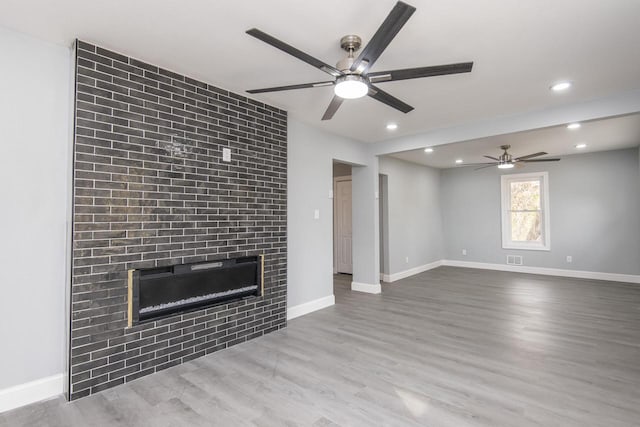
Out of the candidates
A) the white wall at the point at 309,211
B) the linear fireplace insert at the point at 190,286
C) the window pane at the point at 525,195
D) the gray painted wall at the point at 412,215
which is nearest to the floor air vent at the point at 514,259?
the window pane at the point at 525,195

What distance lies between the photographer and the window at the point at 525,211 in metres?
7.07

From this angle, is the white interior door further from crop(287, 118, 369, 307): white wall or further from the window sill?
the window sill

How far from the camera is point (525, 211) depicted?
7312 mm

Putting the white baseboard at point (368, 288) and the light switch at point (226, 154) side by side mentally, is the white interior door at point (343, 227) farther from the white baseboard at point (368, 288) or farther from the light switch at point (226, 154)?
the light switch at point (226, 154)

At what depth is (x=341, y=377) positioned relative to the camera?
2592 millimetres

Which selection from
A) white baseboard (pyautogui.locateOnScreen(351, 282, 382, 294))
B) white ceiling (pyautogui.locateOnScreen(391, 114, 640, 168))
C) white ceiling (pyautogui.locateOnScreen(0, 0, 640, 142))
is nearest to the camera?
white ceiling (pyautogui.locateOnScreen(0, 0, 640, 142))

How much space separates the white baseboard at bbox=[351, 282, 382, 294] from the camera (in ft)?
18.0

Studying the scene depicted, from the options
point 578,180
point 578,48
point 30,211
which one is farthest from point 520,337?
point 578,180

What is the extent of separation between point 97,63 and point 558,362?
4424mm

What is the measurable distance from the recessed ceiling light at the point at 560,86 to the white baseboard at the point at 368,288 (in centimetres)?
359

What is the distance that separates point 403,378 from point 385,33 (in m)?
2.41

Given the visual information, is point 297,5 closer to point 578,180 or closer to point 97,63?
point 97,63

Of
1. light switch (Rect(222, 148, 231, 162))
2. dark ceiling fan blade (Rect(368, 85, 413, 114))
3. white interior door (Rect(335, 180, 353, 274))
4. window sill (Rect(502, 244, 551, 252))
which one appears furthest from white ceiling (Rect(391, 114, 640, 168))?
light switch (Rect(222, 148, 231, 162))

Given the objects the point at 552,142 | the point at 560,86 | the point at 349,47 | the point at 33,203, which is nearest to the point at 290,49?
the point at 349,47
